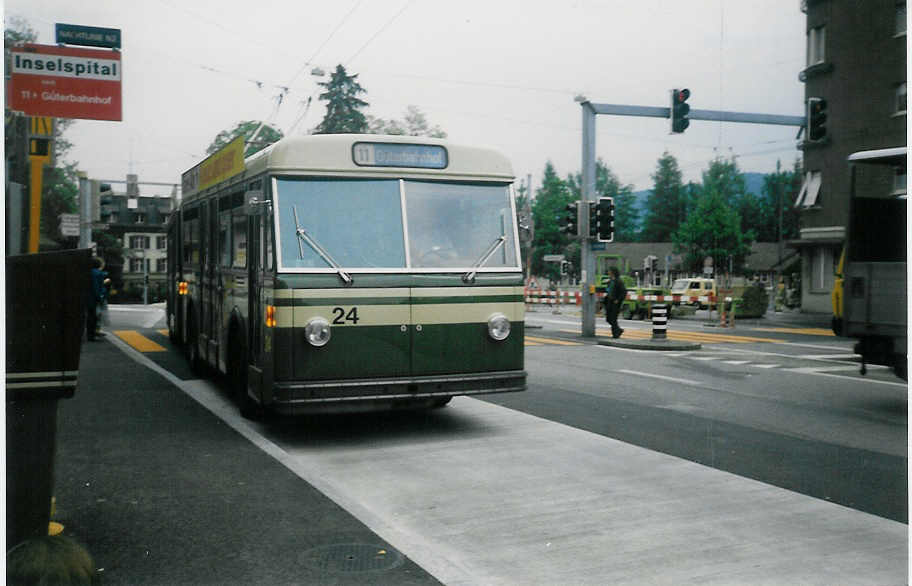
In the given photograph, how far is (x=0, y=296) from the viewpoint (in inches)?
159

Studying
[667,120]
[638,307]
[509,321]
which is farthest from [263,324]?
[638,307]

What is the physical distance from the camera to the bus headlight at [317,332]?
7.67m

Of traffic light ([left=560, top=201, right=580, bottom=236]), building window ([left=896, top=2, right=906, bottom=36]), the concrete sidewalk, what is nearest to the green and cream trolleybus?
the concrete sidewalk

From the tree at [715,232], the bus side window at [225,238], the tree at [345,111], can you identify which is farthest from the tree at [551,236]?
the bus side window at [225,238]

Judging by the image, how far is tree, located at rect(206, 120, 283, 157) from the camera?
875cm

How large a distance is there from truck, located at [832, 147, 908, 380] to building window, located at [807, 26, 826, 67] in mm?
1375

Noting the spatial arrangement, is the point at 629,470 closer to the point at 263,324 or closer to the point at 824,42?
the point at 263,324

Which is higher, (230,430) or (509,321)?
(509,321)

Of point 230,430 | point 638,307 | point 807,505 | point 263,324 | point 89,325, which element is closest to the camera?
point 807,505

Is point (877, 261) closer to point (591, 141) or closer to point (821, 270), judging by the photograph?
point (591, 141)

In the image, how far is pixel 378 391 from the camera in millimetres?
7871

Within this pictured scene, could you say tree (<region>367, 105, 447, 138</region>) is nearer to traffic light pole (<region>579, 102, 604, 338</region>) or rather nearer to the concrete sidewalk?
traffic light pole (<region>579, 102, 604, 338</region>)

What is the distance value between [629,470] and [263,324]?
11.4 feet

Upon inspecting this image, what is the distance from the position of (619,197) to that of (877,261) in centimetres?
10906
